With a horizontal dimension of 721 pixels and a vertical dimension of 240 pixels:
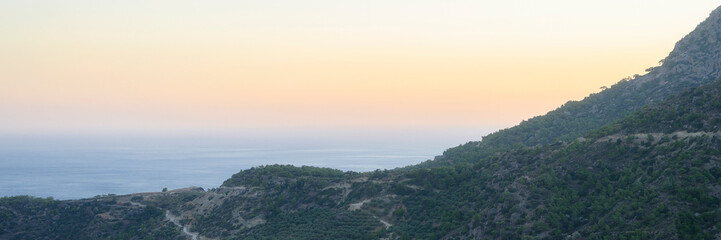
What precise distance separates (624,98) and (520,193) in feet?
132

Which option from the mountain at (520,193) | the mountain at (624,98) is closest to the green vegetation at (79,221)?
the mountain at (520,193)

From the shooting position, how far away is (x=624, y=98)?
75.9 meters

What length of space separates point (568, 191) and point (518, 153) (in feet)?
40.4

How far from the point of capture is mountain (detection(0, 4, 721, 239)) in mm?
36188

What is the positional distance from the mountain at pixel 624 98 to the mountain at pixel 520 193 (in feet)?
0.82

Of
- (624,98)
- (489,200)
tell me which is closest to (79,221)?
(489,200)

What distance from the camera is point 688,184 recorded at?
34.9m

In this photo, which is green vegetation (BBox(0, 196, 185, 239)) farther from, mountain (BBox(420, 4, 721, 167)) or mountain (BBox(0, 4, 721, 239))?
mountain (BBox(420, 4, 721, 167))

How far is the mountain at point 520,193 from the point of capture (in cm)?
3619

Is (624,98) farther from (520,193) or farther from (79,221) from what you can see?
(79,221)

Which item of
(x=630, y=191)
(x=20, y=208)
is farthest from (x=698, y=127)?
(x=20, y=208)

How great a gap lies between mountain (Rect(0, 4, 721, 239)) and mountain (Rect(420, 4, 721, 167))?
9.9 inches

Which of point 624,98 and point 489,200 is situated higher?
point 624,98

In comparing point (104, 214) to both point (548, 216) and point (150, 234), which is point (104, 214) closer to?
point (150, 234)
